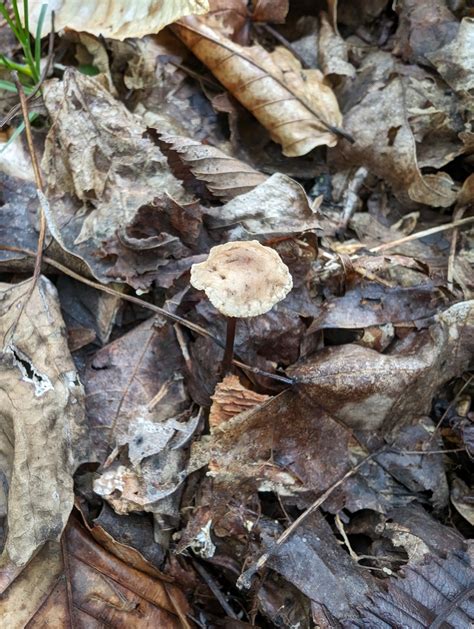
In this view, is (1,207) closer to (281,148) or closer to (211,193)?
(211,193)

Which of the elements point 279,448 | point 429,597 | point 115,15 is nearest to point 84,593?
point 279,448

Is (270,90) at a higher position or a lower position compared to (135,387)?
higher

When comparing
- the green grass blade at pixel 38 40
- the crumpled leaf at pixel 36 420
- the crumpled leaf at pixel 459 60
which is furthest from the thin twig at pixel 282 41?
the crumpled leaf at pixel 36 420

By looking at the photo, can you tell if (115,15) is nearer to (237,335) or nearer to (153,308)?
(153,308)

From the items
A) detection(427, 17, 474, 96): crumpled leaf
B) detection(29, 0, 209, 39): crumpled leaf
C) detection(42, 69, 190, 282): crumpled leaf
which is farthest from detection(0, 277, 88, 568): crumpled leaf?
detection(427, 17, 474, 96): crumpled leaf

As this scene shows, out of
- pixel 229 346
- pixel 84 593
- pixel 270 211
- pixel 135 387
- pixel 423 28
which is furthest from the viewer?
pixel 423 28

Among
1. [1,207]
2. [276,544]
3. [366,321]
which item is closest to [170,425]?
[276,544]

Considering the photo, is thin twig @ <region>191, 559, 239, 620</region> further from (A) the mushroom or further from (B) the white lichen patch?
(A) the mushroom
